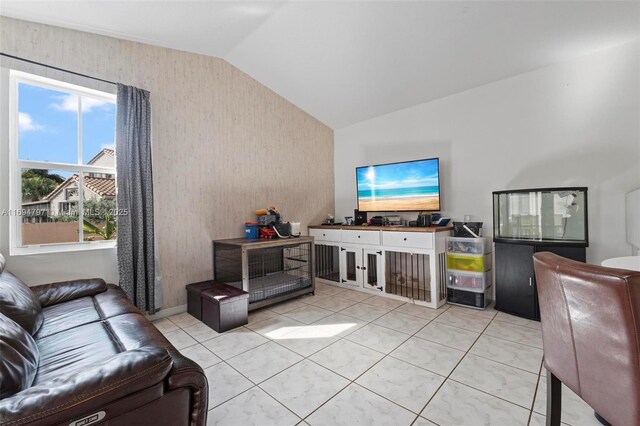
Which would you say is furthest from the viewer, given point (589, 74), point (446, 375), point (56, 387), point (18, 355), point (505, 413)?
point (589, 74)

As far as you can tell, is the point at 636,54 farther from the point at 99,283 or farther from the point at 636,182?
the point at 99,283

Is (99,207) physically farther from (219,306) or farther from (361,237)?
(361,237)

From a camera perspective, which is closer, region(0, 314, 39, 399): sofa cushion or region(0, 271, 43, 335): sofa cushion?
region(0, 314, 39, 399): sofa cushion

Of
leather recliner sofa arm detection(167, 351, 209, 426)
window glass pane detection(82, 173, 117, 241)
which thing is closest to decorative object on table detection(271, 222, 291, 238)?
window glass pane detection(82, 173, 117, 241)

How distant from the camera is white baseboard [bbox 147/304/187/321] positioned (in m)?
2.83

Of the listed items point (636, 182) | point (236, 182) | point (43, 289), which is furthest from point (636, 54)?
point (43, 289)

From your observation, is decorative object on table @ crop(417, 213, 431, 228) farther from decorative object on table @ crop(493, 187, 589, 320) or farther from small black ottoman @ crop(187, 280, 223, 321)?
small black ottoman @ crop(187, 280, 223, 321)

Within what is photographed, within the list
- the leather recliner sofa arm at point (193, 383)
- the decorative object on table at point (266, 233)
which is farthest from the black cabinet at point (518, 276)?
the leather recliner sofa arm at point (193, 383)

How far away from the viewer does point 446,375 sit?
183 centimetres

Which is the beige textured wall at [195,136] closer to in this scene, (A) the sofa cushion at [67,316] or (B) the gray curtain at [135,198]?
(B) the gray curtain at [135,198]

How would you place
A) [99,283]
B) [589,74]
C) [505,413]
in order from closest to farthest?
[505,413]
[99,283]
[589,74]

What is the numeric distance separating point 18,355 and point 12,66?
2.34 meters

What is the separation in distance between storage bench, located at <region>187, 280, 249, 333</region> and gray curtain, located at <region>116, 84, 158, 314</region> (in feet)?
1.33

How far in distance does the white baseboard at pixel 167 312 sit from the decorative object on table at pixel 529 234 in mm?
3383
